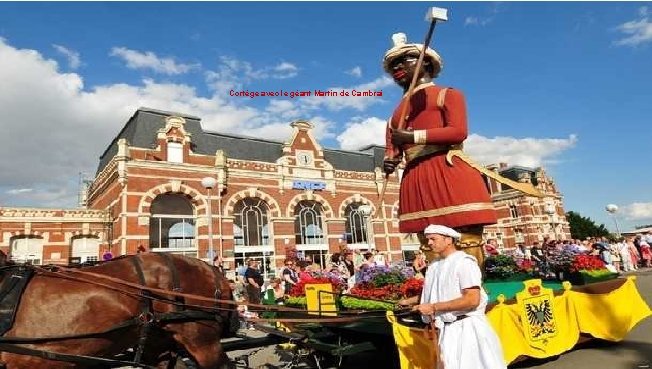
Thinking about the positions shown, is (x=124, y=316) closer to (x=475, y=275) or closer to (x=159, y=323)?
(x=159, y=323)

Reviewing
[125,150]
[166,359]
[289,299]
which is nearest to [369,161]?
[125,150]

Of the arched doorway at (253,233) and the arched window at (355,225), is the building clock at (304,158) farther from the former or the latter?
the arched window at (355,225)

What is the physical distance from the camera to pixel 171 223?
20.4 m

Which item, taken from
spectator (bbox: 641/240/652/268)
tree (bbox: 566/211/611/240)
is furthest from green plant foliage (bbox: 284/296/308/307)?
tree (bbox: 566/211/611/240)

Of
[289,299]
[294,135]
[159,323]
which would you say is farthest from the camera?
[294,135]

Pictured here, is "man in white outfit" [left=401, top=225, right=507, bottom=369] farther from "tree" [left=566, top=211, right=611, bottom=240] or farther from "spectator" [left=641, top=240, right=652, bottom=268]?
"tree" [left=566, top=211, right=611, bottom=240]

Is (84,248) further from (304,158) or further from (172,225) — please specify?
(304,158)

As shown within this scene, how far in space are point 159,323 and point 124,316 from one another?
12.4 inches

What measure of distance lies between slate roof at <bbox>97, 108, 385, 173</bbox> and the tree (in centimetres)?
4612

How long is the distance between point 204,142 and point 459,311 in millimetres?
21822

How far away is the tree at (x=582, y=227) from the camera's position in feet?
188

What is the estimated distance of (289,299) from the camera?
622cm

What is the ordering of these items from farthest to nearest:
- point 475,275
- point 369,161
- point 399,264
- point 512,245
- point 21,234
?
point 512,245 < point 369,161 < point 21,234 < point 399,264 < point 475,275

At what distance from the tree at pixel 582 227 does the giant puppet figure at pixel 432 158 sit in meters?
63.9
